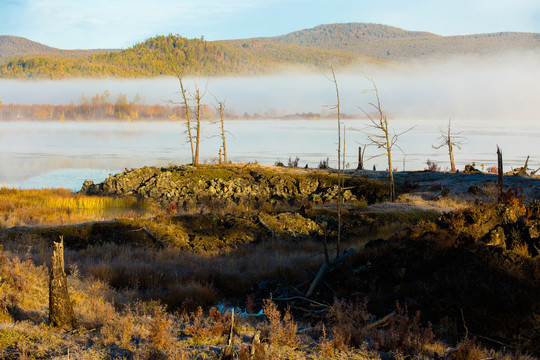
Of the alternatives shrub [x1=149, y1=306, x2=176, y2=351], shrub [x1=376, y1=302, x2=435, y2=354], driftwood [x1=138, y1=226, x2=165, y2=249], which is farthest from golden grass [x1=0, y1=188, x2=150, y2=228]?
shrub [x1=376, y1=302, x2=435, y2=354]

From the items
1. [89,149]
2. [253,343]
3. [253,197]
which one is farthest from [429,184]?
[89,149]

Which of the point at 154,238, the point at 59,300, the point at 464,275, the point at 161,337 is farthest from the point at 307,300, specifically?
the point at 154,238

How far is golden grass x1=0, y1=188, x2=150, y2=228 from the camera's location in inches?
820

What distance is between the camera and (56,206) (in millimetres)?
25516

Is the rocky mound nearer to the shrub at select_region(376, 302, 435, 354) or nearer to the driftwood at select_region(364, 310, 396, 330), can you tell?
the driftwood at select_region(364, 310, 396, 330)

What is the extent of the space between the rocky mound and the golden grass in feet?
5.95

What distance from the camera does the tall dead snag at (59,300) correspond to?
672cm

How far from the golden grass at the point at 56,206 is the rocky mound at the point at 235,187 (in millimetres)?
1812

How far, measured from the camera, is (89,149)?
8494 centimetres

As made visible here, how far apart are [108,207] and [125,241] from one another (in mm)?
13070

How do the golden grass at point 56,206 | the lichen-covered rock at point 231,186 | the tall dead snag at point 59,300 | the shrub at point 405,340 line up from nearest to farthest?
1. the shrub at point 405,340
2. the tall dead snag at point 59,300
3. the golden grass at point 56,206
4. the lichen-covered rock at point 231,186

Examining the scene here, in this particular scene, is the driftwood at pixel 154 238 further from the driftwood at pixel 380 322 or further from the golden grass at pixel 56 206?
the driftwood at pixel 380 322

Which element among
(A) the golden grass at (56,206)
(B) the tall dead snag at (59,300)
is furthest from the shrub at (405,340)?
(A) the golden grass at (56,206)

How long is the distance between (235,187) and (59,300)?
2255 centimetres
